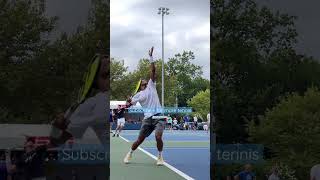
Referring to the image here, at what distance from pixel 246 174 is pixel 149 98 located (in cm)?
168

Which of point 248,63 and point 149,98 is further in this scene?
point 149,98

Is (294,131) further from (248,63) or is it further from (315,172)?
Result: (248,63)

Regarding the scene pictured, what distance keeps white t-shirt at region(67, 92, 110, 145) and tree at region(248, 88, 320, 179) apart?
1834mm

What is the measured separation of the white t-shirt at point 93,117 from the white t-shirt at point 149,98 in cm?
96

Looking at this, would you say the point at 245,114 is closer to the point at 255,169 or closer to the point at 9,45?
the point at 255,169

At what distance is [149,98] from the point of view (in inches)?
287

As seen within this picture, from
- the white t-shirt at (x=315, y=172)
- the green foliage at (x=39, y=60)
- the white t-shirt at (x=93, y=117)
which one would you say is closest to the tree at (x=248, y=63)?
the white t-shirt at (x=315, y=172)

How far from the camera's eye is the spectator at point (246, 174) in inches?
259

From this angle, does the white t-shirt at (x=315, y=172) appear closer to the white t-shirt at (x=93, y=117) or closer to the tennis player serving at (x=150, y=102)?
the tennis player serving at (x=150, y=102)

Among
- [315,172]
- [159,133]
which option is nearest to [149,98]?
[159,133]

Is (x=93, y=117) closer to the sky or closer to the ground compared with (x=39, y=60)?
closer to the ground

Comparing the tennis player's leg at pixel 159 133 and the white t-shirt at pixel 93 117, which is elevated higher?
the white t-shirt at pixel 93 117

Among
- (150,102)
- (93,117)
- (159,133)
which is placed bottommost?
(159,133)

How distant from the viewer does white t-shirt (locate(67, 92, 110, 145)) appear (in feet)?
21.2
